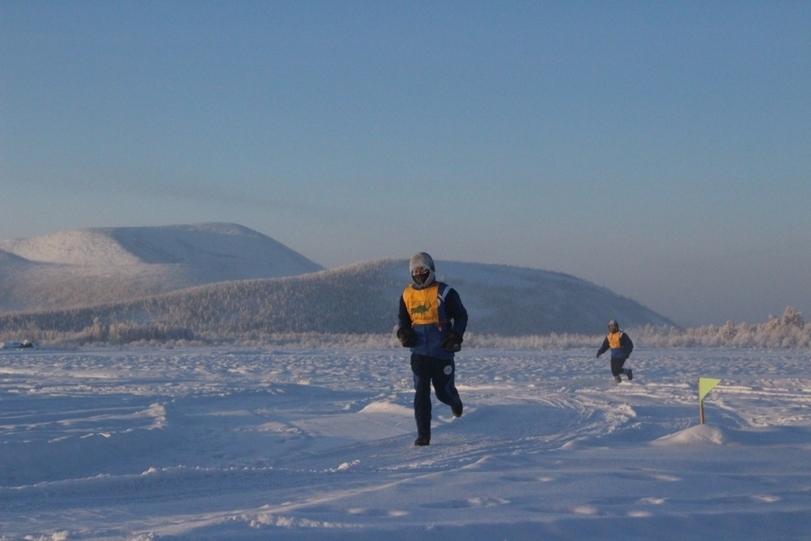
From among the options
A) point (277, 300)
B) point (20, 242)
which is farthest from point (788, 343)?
point (20, 242)

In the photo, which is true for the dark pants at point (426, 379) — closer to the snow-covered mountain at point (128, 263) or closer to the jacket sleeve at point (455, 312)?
the jacket sleeve at point (455, 312)

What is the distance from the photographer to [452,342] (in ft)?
26.1

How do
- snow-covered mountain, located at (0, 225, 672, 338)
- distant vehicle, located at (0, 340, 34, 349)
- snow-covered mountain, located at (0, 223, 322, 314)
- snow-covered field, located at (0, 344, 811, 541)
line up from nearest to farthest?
snow-covered field, located at (0, 344, 811, 541) → distant vehicle, located at (0, 340, 34, 349) → snow-covered mountain, located at (0, 225, 672, 338) → snow-covered mountain, located at (0, 223, 322, 314)

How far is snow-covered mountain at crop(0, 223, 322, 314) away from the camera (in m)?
101

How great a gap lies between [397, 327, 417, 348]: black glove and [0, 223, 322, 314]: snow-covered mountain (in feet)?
265

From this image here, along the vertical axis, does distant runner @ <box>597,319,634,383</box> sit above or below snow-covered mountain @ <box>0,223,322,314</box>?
below

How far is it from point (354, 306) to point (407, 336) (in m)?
55.9

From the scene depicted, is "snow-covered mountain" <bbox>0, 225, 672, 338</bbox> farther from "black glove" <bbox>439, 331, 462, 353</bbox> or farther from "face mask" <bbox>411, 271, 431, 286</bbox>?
"black glove" <bbox>439, 331, 462, 353</bbox>

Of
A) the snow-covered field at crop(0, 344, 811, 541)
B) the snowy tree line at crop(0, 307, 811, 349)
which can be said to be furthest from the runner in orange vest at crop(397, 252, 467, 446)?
the snowy tree line at crop(0, 307, 811, 349)

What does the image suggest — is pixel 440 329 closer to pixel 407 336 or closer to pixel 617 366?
pixel 407 336

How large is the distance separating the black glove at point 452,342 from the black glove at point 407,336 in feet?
0.91

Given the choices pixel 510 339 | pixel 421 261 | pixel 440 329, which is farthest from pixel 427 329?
pixel 510 339

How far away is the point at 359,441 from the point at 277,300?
54.6 metres

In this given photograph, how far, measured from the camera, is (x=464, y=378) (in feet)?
59.4
